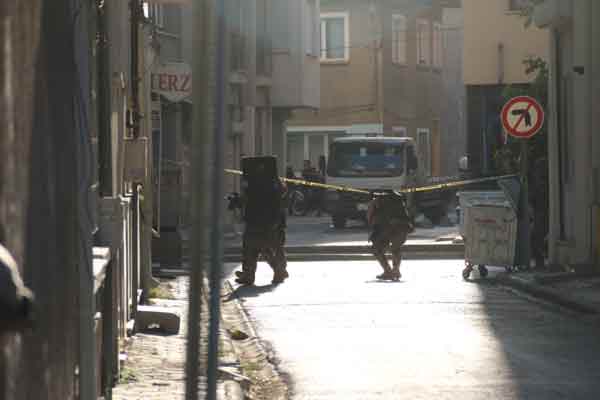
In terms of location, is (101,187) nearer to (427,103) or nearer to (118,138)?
(118,138)

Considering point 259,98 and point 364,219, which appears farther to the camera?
point 259,98

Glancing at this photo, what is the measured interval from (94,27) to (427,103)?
49.8 m

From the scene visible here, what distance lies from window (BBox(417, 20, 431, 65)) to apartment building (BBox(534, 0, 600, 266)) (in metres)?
33.9

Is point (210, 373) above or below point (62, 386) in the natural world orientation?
above

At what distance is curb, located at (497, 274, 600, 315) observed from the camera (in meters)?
15.9

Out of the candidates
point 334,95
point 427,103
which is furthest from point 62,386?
point 427,103

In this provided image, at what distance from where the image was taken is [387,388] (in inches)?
396

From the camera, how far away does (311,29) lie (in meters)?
49.5

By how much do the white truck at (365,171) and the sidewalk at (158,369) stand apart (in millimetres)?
22985

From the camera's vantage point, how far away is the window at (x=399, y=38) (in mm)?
55469

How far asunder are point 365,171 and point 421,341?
2448cm

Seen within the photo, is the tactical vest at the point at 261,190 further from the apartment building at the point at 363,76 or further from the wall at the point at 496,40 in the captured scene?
the apartment building at the point at 363,76

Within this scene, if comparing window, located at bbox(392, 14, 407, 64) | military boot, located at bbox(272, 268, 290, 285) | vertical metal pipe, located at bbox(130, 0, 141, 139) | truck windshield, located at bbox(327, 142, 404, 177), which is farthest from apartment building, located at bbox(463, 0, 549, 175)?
vertical metal pipe, located at bbox(130, 0, 141, 139)

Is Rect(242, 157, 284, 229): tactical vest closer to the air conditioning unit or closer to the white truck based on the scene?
the air conditioning unit
